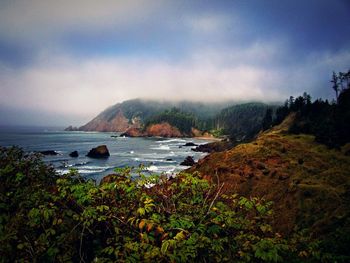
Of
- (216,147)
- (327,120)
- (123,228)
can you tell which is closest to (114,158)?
(216,147)

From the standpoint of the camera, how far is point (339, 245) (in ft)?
23.9

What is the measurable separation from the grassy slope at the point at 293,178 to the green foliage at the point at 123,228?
1205cm

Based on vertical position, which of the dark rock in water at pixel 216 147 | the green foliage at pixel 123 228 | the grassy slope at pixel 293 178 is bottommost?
the dark rock in water at pixel 216 147

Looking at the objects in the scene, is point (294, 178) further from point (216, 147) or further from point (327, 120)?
point (216, 147)

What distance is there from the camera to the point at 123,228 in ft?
15.9

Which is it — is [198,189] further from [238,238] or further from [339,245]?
[339,245]

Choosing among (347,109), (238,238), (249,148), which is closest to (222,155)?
(249,148)

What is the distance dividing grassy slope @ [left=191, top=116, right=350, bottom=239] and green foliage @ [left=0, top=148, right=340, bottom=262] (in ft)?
39.5

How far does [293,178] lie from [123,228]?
3173 centimetres

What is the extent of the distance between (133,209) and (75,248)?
121 cm

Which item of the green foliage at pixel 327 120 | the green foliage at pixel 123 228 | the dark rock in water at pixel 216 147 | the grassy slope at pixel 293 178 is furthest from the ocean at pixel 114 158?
the green foliage at pixel 327 120

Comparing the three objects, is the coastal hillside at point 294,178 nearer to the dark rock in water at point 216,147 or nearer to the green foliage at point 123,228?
the green foliage at point 123,228

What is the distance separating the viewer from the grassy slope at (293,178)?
24.2 metres

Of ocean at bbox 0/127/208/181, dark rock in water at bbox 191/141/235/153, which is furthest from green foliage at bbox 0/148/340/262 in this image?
dark rock in water at bbox 191/141/235/153
